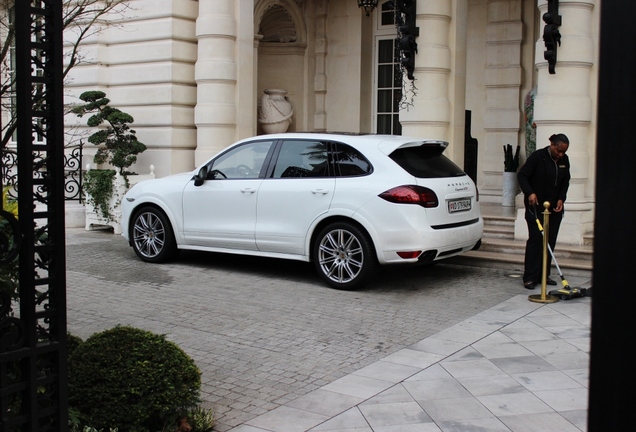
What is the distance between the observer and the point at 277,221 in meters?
9.54

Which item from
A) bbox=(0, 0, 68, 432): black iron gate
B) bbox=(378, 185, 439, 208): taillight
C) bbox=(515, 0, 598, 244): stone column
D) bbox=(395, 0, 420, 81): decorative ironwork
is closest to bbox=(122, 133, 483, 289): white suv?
bbox=(378, 185, 439, 208): taillight

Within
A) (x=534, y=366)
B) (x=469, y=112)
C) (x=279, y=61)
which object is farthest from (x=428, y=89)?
(x=534, y=366)

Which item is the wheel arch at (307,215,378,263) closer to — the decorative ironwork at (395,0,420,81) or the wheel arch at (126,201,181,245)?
the wheel arch at (126,201,181,245)

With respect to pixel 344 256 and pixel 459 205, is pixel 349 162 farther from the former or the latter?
pixel 459 205

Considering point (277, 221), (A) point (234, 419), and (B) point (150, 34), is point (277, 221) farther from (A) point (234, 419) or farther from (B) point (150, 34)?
(B) point (150, 34)

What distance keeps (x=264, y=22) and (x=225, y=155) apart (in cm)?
721

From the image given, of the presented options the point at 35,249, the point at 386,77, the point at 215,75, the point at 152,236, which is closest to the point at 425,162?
the point at 152,236

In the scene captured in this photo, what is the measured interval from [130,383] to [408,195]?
4871 mm

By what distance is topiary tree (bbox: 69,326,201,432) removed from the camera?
442 cm

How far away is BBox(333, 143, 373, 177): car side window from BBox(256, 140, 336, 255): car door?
4.8 inches

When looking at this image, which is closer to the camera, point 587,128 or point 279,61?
point 587,128

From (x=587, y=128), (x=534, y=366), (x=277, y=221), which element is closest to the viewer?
(x=534, y=366)

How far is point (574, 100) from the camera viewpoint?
10781 mm

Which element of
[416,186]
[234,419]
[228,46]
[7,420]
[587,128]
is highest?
[228,46]
